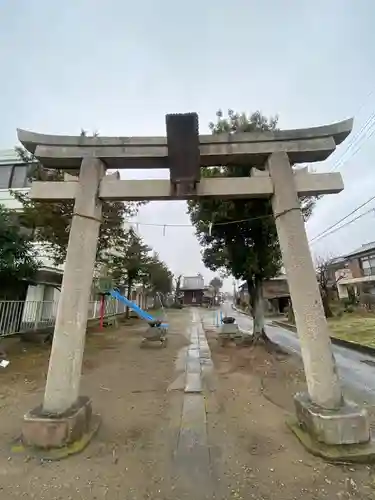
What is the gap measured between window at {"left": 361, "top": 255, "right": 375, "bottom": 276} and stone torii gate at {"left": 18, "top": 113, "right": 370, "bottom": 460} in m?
32.2

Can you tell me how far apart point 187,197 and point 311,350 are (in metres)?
2.77

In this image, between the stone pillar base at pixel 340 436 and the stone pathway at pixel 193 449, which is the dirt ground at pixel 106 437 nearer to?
the stone pathway at pixel 193 449

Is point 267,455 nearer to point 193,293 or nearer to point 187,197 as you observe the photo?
point 187,197

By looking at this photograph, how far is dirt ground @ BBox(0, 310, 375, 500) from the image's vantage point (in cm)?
277

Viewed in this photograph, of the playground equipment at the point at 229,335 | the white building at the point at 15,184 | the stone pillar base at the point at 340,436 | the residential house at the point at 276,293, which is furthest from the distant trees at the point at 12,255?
Result: the residential house at the point at 276,293

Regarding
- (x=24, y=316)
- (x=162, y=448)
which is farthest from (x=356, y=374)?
(x=24, y=316)

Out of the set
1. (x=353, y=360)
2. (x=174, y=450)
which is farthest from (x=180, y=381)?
(x=353, y=360)

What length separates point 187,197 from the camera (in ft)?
14.6

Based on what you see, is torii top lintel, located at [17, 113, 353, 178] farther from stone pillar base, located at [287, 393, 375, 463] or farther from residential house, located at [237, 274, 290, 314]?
residential house, located at [237, 274, 290, 314]

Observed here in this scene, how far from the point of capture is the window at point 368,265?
31.3 metres

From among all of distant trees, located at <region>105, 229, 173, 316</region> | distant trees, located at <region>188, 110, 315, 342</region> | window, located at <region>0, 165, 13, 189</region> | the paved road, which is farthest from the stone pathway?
window, located at <region>0, 165, 13, 189</region>

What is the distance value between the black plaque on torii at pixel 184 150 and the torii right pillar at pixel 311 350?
48.5 inches

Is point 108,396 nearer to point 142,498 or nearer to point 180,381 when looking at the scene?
point 180,381

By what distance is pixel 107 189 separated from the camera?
14.5 ft
